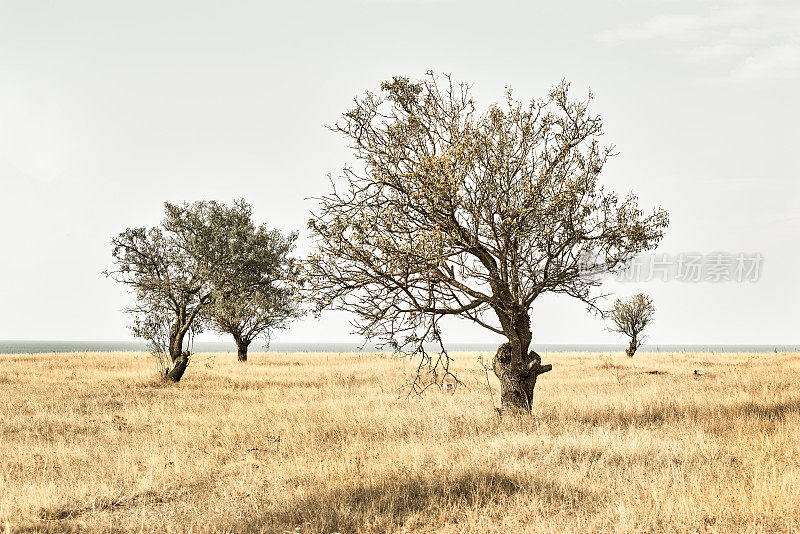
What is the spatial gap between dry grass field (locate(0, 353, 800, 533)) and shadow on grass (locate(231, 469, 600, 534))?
0.03 m

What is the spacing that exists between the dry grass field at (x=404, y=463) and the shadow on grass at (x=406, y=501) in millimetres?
31

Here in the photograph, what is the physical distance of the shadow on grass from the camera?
267 inches

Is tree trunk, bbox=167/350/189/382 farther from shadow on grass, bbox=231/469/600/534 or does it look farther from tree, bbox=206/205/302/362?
shadow on grass, bbox=231/469/600/534

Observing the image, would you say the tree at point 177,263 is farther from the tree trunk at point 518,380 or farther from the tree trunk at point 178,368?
the tree trunk at point 518,380

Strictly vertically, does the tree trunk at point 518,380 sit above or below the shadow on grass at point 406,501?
above

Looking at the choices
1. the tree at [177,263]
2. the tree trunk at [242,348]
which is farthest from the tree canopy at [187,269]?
the tree trunk at [242,348]

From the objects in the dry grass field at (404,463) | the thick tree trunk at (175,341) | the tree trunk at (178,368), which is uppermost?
the thick tree trunk at (175,341)

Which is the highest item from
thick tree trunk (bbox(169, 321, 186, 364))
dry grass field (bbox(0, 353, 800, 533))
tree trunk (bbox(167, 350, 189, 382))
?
thick tree trunk (bbox(169, 321, 186, 364))

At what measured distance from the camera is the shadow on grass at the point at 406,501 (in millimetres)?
6793

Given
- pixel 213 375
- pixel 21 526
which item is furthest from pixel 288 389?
pixel 21 526

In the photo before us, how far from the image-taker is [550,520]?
6.63 meters

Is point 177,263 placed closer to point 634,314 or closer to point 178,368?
point 178,368

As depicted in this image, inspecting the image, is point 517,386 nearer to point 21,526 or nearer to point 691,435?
point 691,435

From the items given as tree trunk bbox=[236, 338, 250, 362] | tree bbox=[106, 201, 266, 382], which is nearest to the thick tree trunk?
tree bbox=[106, 201, 266, 382]
